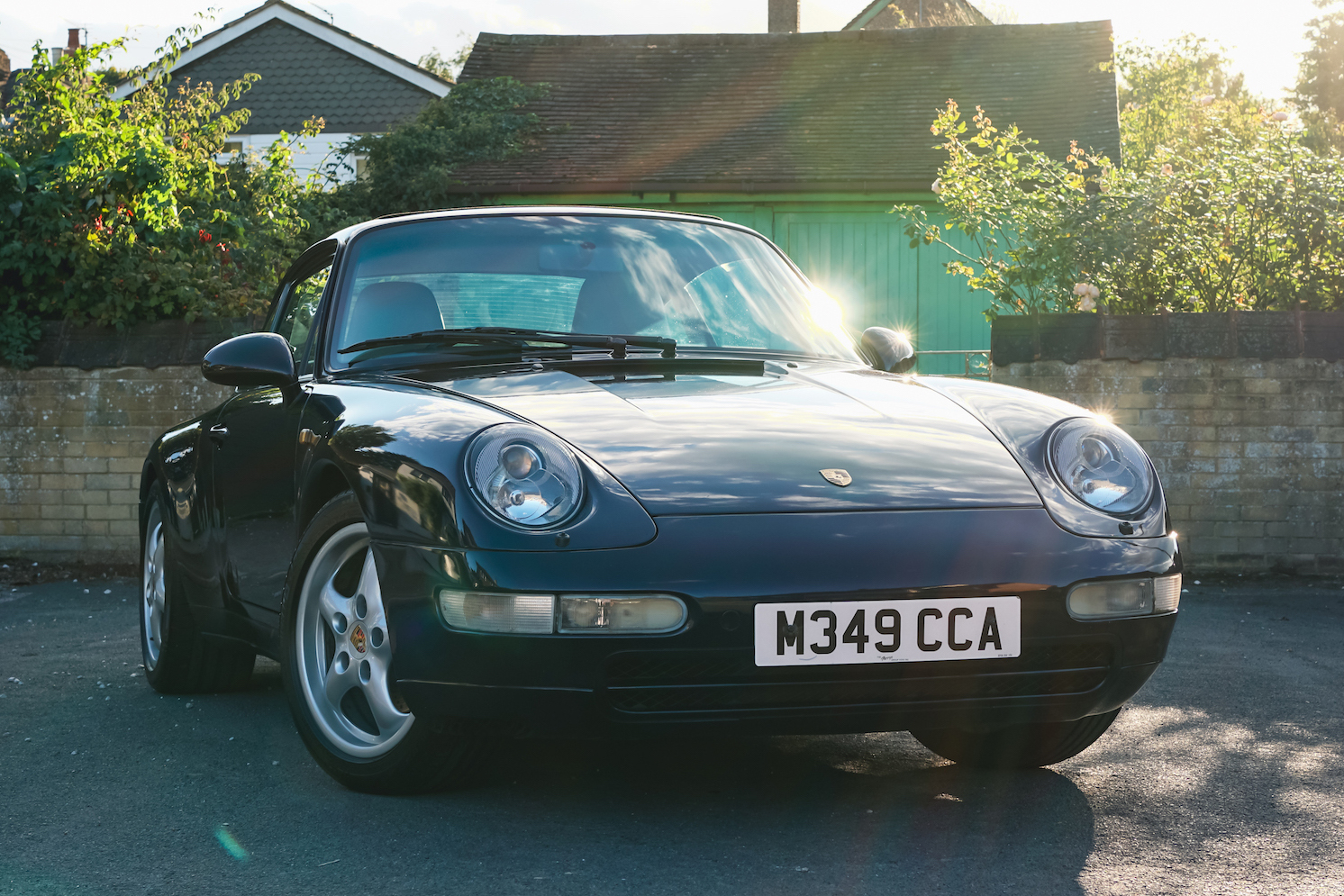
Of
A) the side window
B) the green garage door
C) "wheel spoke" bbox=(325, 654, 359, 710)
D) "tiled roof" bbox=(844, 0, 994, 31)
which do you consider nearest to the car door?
the side window

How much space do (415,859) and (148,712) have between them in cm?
208

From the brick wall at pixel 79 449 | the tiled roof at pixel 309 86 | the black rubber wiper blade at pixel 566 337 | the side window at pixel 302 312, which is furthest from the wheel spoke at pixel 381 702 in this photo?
the tiled roof at pixel 309 86

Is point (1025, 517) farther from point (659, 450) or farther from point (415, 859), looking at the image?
point (415, 859)

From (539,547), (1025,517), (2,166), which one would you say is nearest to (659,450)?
(539,547)

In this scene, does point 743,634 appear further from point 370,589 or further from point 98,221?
point 98,221

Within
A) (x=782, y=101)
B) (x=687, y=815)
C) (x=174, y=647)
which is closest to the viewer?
(x=687, y=815)

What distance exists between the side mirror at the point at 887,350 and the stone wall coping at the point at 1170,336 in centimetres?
386

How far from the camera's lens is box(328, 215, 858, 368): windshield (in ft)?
13.1

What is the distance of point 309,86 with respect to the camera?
2589 centimetres

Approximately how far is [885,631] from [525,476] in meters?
0.77

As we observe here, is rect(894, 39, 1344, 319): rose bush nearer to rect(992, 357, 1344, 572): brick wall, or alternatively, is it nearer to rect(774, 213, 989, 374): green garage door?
rect(992, 357, 1344, 572): brick wall

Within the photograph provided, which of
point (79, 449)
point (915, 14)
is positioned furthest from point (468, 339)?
point (915, 14)

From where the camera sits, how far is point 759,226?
55.8 feet

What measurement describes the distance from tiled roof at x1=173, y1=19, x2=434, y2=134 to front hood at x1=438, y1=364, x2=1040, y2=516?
902 inches
